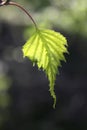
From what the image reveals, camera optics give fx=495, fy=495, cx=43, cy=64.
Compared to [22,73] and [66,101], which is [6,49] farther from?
[66,101]

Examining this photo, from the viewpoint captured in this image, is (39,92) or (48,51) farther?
(39,92)

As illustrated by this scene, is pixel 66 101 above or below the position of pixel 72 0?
below

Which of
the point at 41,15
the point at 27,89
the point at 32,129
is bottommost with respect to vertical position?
the point at 32,129

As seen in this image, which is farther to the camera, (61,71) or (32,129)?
(61,71)

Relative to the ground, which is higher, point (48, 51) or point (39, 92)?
point (39, 92)

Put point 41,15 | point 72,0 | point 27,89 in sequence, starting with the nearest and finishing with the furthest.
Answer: point 72,0
point 41,15
point 27,89

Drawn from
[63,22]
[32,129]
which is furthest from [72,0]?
[32,129]

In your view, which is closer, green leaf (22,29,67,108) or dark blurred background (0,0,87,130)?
green leaf (22,29,67,108)

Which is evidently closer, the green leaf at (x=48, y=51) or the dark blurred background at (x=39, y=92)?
the green leaf at (x=48, y=51)
